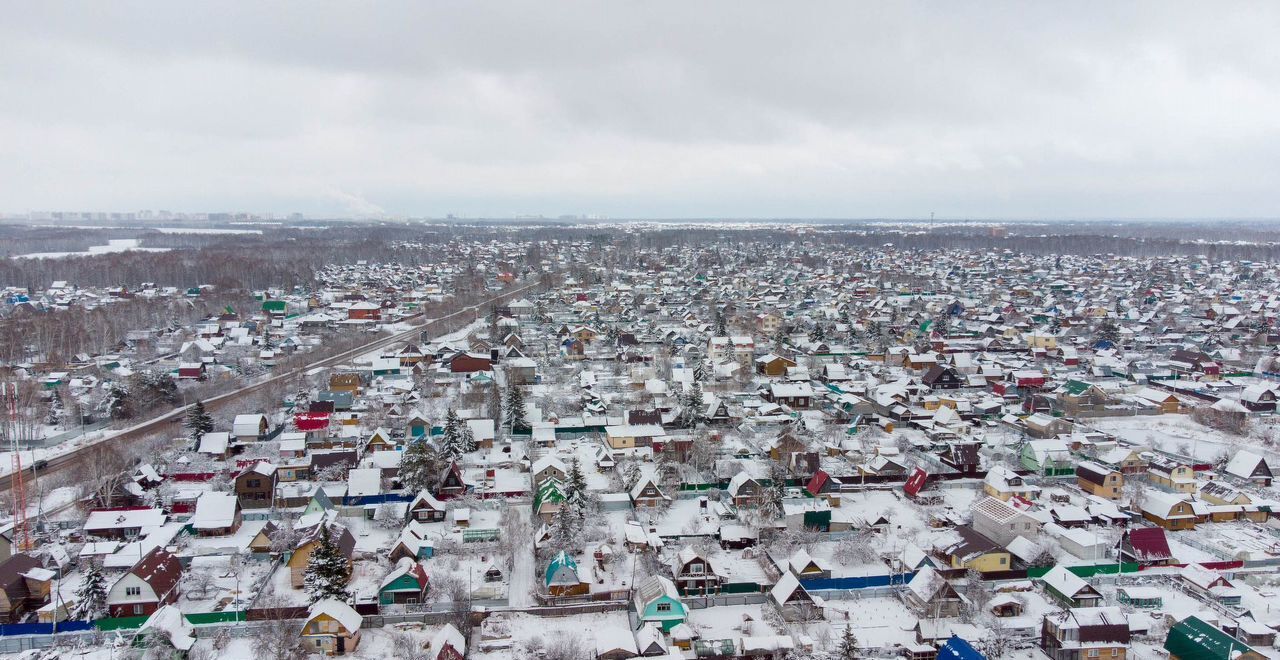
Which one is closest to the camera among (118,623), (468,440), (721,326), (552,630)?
(118,623)

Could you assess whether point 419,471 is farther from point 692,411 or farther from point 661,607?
point 692,411

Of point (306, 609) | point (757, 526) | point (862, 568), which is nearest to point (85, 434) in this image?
point (306, 609)

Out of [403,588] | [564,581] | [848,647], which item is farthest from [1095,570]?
[403,588]

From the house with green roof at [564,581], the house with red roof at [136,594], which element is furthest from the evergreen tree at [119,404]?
the house with green roof at [564,581]

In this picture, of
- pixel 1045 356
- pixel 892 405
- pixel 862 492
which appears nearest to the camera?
A: pixel 862 492

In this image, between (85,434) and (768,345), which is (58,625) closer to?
(85,434)
